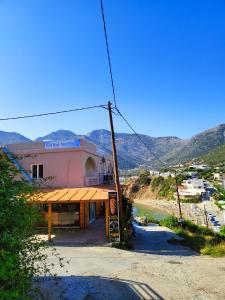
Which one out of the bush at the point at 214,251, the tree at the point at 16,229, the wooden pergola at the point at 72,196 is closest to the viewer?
the tree at the point at 16,229

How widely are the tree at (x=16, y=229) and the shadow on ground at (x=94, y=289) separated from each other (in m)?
3.46

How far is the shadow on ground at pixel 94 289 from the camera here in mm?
8781

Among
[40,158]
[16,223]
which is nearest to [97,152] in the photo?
[40,158]

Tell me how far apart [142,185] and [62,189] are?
97040 mm

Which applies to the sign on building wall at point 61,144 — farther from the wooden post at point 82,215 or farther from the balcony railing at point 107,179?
the balcony railing at point 107,179

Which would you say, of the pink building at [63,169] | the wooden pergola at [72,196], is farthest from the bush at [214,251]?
the pink building at [63,169]

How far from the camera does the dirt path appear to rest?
9086mm

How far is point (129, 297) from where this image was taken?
891 cm

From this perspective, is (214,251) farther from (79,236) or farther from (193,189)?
(193,189)

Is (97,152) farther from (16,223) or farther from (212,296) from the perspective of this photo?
(16,223)

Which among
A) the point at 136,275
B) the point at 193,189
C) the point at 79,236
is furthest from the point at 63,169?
the point at 193,189

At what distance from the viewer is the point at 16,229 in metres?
4.89

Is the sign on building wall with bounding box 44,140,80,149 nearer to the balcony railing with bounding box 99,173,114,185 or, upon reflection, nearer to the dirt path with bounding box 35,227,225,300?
the balcony railing with bounding box 99,173,114,185

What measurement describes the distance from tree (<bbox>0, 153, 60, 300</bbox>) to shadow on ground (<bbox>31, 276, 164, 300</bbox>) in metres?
3.46
